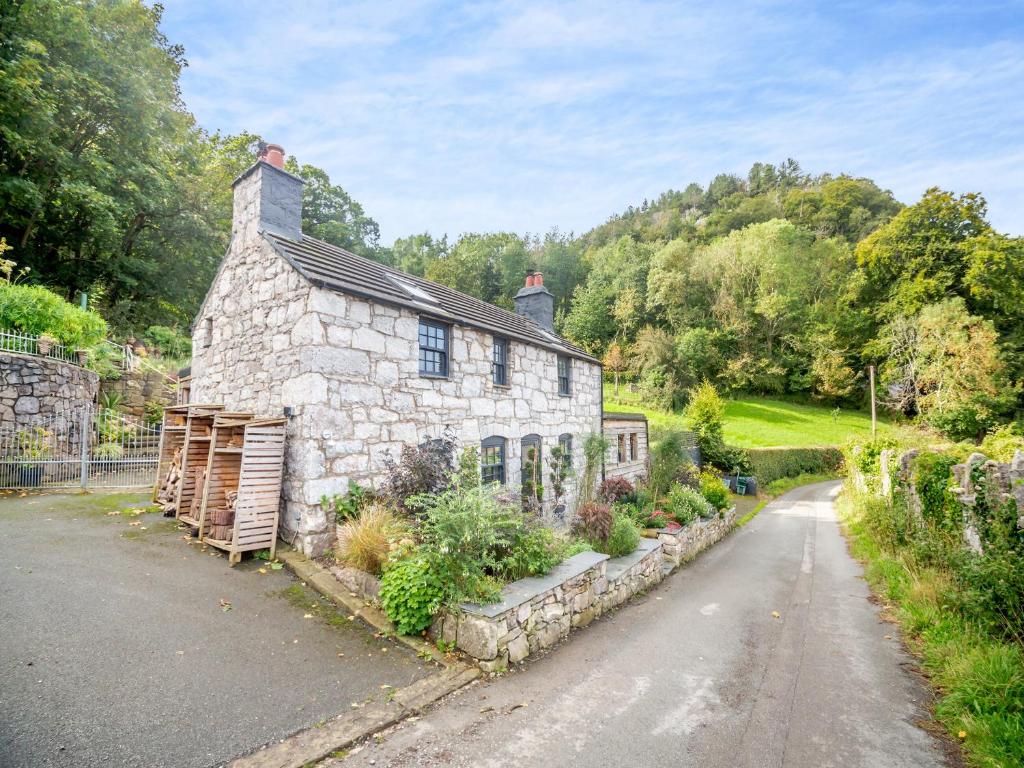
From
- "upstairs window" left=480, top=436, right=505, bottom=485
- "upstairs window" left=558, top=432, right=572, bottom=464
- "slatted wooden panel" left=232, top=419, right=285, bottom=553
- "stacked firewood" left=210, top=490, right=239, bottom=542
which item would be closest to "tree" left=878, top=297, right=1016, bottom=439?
"upstairs window" left=558, top=432, right=572, bottom=464

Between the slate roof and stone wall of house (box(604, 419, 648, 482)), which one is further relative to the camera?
stone wall of house (box(604, 419, 648, 482))

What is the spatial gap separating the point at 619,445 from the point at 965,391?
28.1 metres

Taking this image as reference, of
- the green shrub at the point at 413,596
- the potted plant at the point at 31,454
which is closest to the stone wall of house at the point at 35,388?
the potted plant at the point at 31,454

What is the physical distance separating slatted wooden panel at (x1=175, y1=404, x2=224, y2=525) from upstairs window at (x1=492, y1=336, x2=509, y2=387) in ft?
19.7

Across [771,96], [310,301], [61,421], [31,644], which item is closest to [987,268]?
[771,96]

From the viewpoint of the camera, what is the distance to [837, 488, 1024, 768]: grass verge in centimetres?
390

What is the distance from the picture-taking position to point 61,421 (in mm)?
11602

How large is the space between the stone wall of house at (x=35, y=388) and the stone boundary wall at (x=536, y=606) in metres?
10.4

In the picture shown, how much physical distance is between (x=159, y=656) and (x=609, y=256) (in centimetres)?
5113

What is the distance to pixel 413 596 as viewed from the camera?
549cm

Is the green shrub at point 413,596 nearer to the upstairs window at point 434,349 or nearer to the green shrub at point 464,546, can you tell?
the green shrub at point 464,546

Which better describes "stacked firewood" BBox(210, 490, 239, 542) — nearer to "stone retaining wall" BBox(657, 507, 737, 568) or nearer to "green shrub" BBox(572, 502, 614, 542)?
"green shrub" BBox(572, 502, 614, 542)

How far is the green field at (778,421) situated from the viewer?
3045cm

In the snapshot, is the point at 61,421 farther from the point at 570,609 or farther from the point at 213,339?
the point at 570,609
